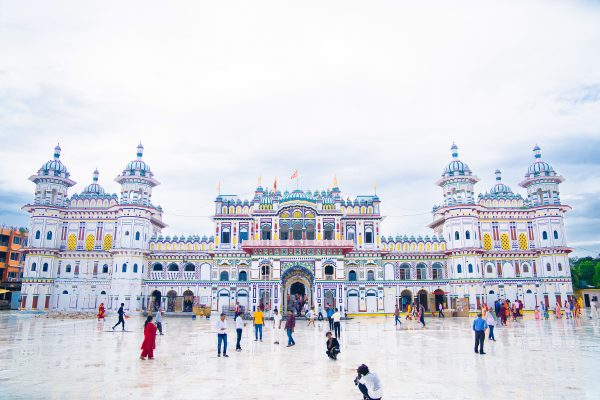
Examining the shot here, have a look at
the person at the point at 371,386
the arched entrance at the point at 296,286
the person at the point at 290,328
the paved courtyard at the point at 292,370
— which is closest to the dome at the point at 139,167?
the arched entrance at the point at 296,286

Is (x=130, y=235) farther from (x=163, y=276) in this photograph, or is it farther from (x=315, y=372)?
(x=315, y=372)

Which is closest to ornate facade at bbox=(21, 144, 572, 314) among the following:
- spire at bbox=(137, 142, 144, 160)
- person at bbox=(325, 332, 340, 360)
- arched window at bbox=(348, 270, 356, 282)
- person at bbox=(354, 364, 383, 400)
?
arched window at bbox=(348, 270, 356, 282)

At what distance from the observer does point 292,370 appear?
40.4 feet

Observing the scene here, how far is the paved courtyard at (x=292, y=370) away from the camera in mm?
9539

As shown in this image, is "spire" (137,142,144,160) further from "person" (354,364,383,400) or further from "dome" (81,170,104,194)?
Answer: "person" (354,364,383,400)

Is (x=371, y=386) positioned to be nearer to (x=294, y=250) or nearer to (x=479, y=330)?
(x=479, y=330)

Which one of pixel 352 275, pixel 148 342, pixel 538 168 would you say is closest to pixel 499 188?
pixel 538 168

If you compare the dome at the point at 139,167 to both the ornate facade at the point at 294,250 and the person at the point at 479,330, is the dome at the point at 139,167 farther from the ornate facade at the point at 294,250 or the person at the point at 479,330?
the person at the point at 479,330

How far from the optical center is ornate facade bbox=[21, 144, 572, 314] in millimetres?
45156

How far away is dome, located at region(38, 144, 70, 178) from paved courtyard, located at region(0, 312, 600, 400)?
34.0 meters

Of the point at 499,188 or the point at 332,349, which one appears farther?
the point at 499,188

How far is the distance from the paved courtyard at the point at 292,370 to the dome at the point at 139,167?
30.7 m

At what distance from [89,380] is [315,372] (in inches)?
224

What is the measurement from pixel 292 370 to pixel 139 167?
40859mm
